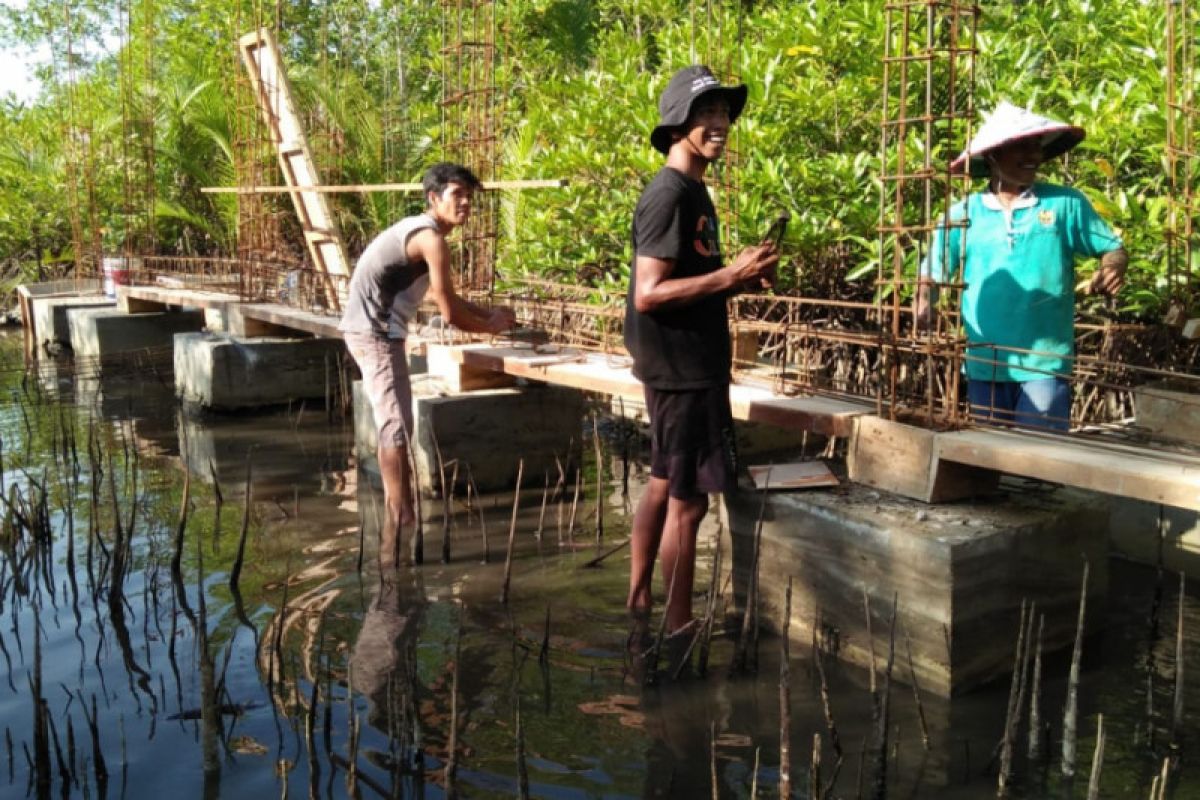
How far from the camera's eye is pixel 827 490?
15.0ft

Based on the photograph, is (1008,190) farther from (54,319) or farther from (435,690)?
(54,319)

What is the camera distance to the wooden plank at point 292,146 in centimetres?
1030

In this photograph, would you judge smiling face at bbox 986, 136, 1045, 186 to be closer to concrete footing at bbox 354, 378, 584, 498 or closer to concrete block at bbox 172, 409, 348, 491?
concrete footing at bbox 354, 378, 584, 498

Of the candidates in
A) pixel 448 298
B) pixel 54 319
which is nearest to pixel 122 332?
→ pixel 54 319

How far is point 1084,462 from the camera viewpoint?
3.84 meters

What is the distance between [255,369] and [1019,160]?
761 centimetres

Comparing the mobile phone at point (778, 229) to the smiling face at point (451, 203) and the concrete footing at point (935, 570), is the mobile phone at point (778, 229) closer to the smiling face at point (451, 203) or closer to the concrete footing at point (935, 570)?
the concrete footing at point (935, 570)

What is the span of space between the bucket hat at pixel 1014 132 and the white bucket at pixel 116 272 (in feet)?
39.9

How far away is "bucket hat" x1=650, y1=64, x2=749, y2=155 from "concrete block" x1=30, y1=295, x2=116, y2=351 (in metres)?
12.7

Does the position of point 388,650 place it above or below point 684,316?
below

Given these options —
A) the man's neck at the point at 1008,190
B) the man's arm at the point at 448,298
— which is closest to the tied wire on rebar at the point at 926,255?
the man's neck at the point at 1008,190

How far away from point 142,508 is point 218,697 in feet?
10.9

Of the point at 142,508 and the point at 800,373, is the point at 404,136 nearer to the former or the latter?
the point at 142,508

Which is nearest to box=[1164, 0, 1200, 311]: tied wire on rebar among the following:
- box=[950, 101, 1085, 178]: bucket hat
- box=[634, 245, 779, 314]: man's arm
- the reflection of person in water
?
box=[950, 101, 1085, 178]: bucket hat
